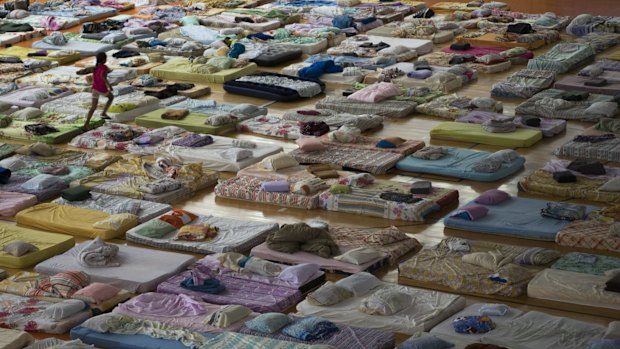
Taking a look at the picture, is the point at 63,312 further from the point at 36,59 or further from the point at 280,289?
the point at 36,59

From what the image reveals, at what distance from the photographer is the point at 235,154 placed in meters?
14.3

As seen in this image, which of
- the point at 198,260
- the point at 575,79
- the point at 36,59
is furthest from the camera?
the point at 36,59

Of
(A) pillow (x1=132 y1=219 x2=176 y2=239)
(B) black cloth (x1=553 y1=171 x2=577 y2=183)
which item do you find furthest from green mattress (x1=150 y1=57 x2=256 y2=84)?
(B) black cloth (x1=553 y1=171 x2=577 y2=183)

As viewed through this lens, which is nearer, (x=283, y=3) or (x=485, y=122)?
(x=485, y=122)

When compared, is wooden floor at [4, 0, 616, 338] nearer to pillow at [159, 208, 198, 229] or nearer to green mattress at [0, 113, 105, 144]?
pillow at [159, 208, 198, 229]

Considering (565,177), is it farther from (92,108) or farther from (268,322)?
(92,108)

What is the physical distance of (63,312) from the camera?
33.1 feet

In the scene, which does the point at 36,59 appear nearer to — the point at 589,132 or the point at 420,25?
the point at 420,25

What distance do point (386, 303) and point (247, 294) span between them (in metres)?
1.31

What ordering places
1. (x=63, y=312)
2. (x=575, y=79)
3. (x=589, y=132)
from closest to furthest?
(x=63, y=312)
(x=589, y=132)
(x=575, y=79)

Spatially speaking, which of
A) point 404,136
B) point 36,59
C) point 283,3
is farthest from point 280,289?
point 283,3

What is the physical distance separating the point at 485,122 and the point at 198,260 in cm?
534

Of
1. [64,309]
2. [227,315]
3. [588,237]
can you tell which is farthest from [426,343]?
[64,309]

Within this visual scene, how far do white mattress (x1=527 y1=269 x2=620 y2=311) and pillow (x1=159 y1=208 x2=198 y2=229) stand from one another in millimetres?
3827
